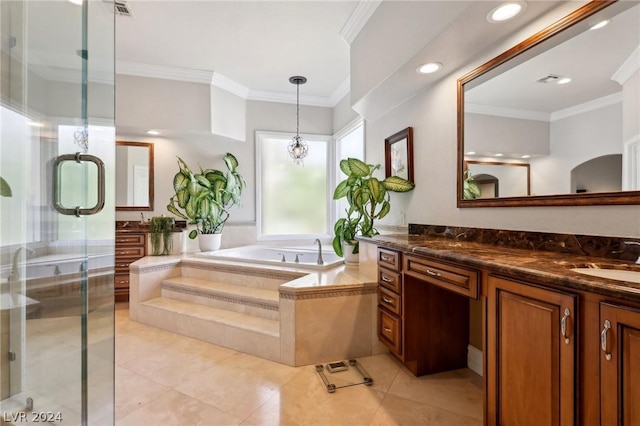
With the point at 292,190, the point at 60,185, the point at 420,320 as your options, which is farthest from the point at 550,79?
the point at 292,190

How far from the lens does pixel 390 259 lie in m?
2.11

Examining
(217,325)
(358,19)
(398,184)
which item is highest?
(358,19)

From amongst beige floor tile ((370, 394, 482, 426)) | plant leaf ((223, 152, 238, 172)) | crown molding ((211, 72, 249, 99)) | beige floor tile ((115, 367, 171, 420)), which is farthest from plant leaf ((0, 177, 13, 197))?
crown molding ((211, 72, 249, 99))

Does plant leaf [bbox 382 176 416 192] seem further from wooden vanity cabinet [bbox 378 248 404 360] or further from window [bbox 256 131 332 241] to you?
window [bbox 256 131 332 241]

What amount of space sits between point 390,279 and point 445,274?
2.13 feet

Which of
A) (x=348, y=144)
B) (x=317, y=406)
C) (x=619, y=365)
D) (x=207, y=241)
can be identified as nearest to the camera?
(x=619, y=365)

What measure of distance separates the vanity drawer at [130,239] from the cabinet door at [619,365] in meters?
4.13

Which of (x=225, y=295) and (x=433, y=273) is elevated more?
(x=433, y=273)

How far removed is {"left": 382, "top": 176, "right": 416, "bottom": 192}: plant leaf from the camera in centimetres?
265

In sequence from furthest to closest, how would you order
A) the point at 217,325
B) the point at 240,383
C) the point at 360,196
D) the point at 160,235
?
1. the point at 160,235
2. the point at 360,196
3. the point at 217,325
4. the point at 240,383

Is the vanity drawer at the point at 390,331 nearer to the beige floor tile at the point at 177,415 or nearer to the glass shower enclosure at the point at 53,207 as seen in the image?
the beige floor tile at the point at 177,415

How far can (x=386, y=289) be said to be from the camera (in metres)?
2.19

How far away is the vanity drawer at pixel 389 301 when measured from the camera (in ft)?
6.67

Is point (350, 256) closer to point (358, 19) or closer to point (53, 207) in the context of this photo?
point (358, 19)
